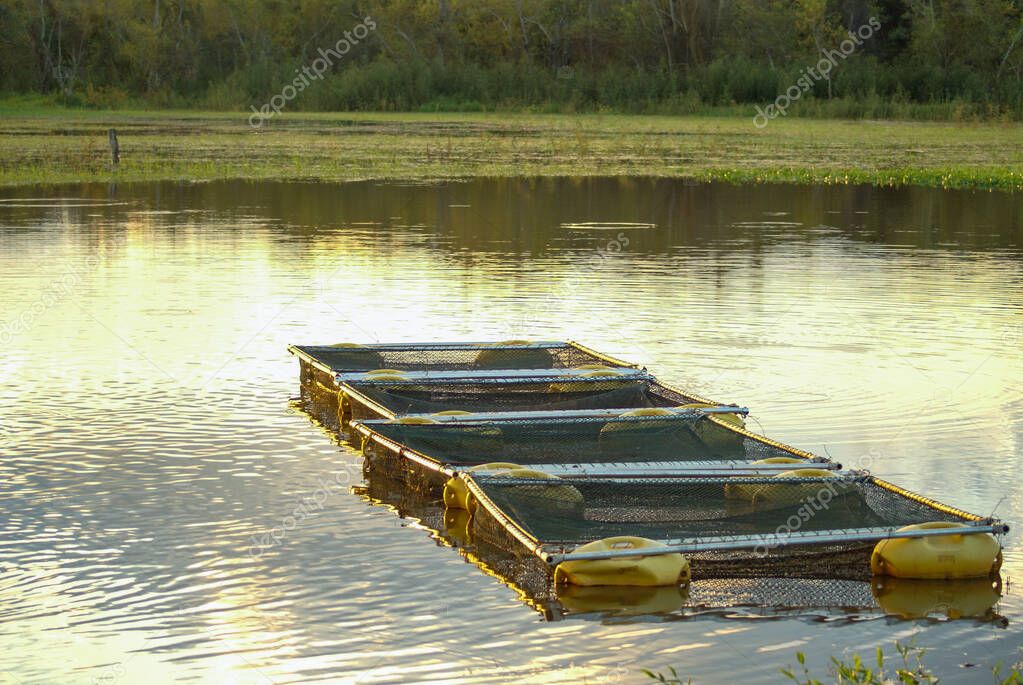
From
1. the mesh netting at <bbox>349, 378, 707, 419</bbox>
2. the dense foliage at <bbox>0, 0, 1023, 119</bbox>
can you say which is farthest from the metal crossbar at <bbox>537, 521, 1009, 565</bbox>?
the dense foliage at <bbox>0, 0, 1023, 119</bbox>

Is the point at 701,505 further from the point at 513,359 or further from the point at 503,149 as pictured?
the point at 503,149

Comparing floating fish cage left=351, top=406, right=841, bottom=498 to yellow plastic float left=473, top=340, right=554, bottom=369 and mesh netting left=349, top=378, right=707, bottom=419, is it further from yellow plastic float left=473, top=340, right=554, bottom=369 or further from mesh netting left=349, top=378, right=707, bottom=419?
yellow plastic float left=473, top=340, right=554, bottom=369

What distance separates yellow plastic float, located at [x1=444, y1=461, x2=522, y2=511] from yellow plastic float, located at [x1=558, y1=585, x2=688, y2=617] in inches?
60.3

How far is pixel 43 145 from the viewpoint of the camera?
4528cm

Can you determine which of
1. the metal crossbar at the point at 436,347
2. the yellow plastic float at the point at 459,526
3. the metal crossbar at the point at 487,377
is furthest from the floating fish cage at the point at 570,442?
the metal crossbar at the point at 436,347

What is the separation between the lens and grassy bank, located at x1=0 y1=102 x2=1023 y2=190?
1435 inches

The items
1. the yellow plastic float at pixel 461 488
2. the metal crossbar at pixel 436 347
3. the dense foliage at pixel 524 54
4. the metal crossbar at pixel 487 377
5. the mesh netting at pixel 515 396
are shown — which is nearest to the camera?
the yellow plastic float at pixel 461 488

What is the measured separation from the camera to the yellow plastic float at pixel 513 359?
13.5 meters

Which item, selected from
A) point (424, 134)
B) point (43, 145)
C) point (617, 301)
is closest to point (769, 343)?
point (617, 301)

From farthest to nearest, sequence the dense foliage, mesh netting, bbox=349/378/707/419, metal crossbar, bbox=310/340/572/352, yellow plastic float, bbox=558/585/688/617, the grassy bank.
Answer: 1. the dense foliage
2. the grassy bank
3. metal crossbar, bbox=310/340/572/352
4. mesh netting, bbox=349/378/707/419
5. yellow plastic float, bbox=558/585/688/617

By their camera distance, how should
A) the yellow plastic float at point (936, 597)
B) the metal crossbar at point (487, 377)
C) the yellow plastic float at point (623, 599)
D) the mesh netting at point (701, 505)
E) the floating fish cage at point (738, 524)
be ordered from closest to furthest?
the yellow plastic float at point (623, 599) → the yellow plastic float at point (936, 597) → the floating fish cage at point (738, 524) → the mesh netting at point (701, 505) → the metal crossbar at point (487, 377)

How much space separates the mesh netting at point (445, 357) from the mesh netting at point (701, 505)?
4.14 meters

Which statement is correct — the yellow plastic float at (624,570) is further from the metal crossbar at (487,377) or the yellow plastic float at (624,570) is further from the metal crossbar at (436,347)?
the metal crossbar at (436,347)

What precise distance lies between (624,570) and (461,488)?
5.76 ft
